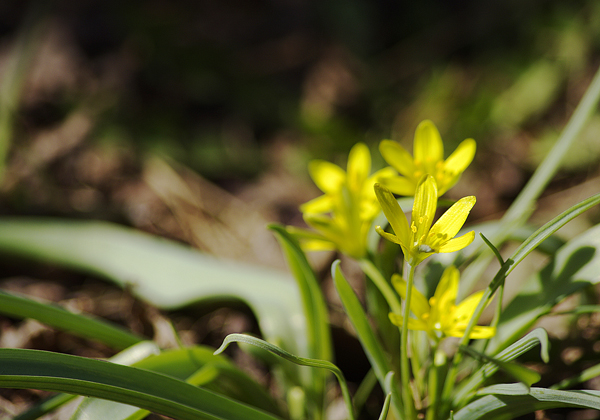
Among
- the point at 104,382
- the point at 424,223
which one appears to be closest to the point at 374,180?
the point at 424,223

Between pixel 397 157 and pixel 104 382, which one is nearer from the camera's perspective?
pixel 104 382

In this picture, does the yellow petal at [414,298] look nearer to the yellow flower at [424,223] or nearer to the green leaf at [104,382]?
the yellow flower at [424,223]

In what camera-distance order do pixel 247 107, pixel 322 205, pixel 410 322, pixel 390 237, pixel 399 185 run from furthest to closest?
1. pixel 247 107
2. pixel 322 205
3. pixel 399 185
4. pixel 410 322
5. pixel 390 237

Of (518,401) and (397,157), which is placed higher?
(397,157)

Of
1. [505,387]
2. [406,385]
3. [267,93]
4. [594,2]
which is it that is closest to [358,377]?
[406,385]

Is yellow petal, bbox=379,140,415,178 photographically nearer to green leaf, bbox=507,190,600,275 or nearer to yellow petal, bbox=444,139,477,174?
yellow petal, bbox=444,139,477,174

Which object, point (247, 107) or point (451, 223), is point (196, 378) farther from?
point (247, 107)

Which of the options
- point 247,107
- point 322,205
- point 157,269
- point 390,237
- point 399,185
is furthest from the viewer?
point 247,107
